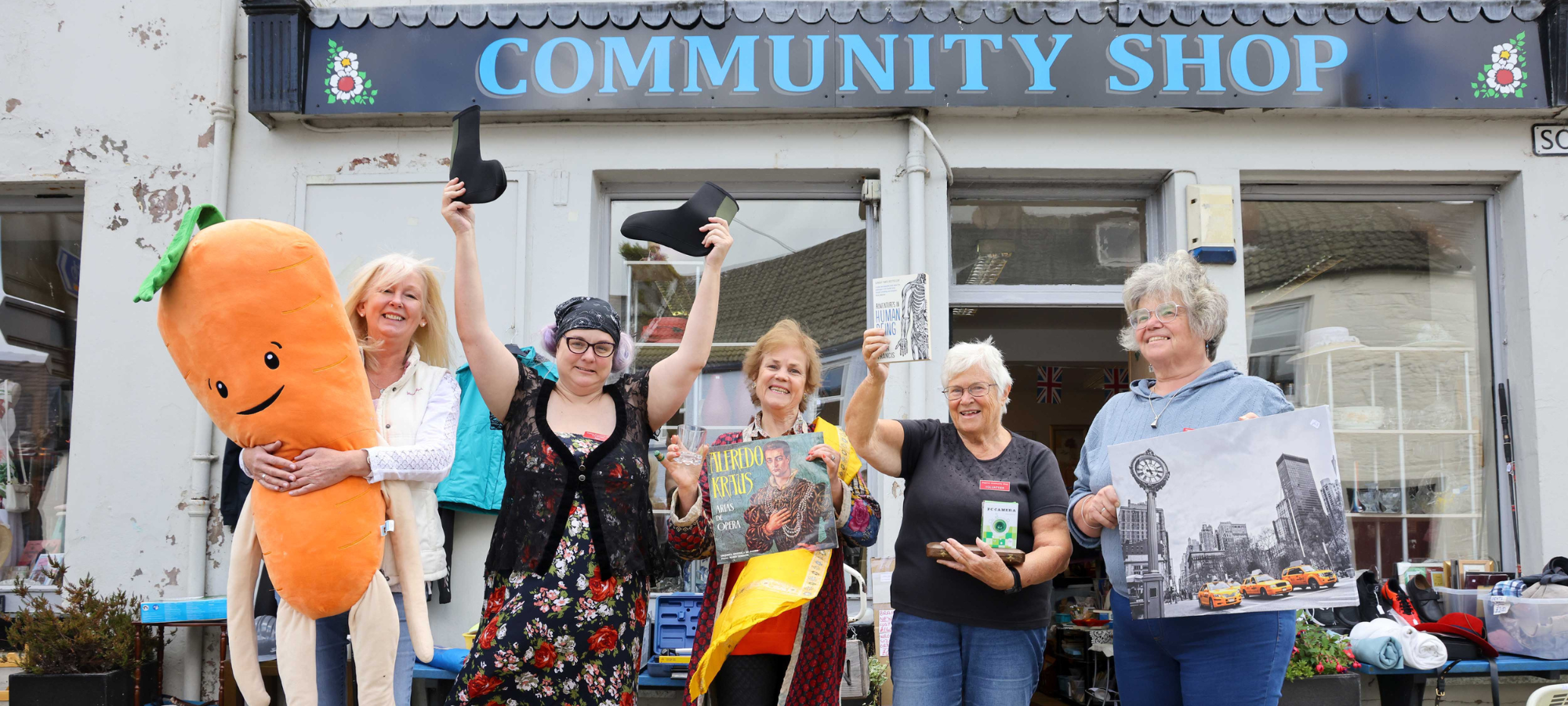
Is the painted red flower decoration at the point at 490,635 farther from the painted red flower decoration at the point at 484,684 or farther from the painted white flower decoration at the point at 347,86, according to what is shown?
the painted white flower decoration at the point at 347,86

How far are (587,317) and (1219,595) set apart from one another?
1593 millimetres

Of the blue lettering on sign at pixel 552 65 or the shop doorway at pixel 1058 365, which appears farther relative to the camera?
the shop doorway at pixel 1058 365

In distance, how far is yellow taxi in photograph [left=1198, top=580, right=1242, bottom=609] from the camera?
7.13 feet

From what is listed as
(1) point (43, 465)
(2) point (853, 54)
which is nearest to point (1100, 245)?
(2) point (853, 54)

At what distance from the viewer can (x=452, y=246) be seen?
4.63m

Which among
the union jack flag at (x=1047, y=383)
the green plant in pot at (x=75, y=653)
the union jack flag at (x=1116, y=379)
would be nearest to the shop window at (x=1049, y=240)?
the union jack flag at (x=1116, y=379)

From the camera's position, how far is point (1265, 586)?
2.16 m

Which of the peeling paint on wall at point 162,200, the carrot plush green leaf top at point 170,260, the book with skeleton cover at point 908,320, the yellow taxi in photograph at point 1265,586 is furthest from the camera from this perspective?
the peeling paint on wall at point 162,200

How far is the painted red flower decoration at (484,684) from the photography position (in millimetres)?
2213

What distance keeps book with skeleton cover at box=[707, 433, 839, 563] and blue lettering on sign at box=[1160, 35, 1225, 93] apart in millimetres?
2923

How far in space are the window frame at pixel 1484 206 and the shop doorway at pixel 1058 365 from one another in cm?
182

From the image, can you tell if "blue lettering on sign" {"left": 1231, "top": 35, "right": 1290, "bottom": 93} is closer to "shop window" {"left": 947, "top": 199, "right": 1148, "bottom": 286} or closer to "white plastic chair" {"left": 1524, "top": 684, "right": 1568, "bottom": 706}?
"shop window" {"left": 947, "top": 199, "right": 1148, "bottom": 286}

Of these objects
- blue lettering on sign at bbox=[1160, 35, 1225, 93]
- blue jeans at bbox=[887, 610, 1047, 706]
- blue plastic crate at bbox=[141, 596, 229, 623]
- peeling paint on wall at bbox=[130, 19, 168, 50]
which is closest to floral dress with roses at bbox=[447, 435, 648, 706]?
blue jeans at bbox=[887, 610, 1047, 706]

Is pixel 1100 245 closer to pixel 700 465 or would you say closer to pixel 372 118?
pixel 700 465
